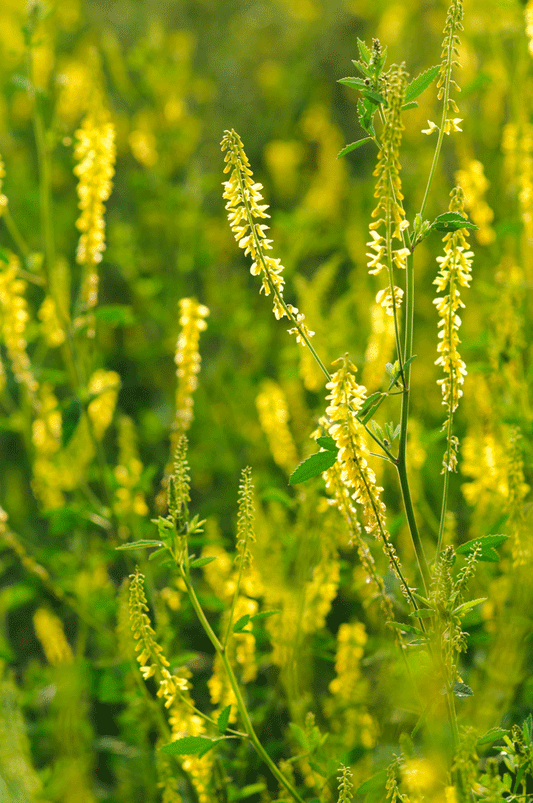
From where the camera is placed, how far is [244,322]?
11.8 ft

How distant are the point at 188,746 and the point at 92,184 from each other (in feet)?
5.45

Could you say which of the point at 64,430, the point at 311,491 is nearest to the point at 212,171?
the point at 64,430

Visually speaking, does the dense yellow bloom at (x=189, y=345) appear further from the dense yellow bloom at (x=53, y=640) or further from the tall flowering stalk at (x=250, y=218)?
the dense yellow bloom at (x=53, y=640)

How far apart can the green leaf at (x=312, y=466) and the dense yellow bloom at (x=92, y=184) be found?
127cm

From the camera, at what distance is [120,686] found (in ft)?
7.13

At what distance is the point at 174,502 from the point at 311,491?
668 millimetres

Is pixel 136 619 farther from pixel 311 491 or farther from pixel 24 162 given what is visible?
pixel 24 162

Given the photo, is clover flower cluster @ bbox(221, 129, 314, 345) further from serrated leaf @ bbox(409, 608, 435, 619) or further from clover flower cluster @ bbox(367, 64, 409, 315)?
serrated leaf @ bbox(409, 608, 435, 619)

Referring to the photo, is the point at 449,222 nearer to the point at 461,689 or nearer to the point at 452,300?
the point at 452,300

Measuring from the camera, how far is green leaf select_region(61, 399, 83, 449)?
6.47 feet

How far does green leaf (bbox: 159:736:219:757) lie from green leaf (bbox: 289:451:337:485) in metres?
0.48

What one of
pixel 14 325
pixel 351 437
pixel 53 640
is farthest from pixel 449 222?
pixel 53 640

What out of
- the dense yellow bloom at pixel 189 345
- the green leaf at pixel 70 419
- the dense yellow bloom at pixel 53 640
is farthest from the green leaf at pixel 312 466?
the dense yellow bloom at pixel 53 640

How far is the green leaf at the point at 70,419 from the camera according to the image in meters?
1.97
